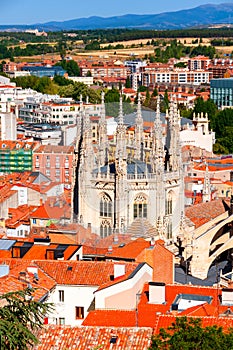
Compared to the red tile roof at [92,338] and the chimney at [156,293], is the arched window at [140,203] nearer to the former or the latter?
the chimney at [156,293]

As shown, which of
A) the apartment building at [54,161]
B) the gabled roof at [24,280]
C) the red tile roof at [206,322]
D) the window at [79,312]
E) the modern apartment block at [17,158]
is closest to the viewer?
the red tile roof at [206,322]

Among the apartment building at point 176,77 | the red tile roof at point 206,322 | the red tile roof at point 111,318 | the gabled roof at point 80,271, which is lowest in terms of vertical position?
the apartment building at point 176,77

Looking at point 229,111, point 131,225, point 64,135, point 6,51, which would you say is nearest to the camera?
point 131,225

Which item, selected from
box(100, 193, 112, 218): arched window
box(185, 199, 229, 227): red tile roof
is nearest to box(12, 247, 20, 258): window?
box(100, 193, 112, 218): arched window

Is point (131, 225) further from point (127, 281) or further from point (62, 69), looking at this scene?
point (62, 69)

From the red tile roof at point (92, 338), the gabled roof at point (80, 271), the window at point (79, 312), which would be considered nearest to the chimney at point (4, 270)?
the gabled roof at point (80, 271)

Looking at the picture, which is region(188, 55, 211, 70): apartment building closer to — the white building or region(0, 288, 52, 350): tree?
the white building

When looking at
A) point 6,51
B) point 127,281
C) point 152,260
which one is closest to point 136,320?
point 127,281
